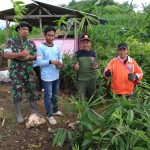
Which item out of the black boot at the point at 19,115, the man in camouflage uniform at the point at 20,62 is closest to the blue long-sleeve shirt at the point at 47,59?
the man in camouflage uniform at the point at 20,62

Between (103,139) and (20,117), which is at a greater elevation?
(103,139)

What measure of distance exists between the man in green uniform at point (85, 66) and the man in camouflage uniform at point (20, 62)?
729mm

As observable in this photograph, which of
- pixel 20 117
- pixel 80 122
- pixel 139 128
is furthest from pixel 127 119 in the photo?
pixel 20 117

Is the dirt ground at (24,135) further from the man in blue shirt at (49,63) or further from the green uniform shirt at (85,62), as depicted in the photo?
the green uniform shirt at (85,62)

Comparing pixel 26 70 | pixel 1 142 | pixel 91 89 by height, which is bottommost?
pixel 1 142

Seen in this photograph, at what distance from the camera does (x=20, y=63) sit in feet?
18.3

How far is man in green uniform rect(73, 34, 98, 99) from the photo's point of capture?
573 centimetres

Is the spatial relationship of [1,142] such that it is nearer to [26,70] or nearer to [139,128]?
[26,70]

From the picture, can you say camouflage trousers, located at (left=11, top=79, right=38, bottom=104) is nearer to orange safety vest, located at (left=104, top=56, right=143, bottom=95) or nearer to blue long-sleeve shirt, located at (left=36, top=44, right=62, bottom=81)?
blue long-sleeve shirt, located at (left=36, top=44, right=62, bottom=81)

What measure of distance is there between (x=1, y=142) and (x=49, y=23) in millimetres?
8118

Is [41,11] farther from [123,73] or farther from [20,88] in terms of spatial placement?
[123,73]

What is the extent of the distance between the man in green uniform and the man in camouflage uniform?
0.73 metres

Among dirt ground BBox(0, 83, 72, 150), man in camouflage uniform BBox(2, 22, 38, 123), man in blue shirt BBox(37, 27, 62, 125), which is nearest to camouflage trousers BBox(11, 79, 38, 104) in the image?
man in camouflage uniform BBox(2, 22, 38, 123)

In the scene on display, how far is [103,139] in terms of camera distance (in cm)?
420
